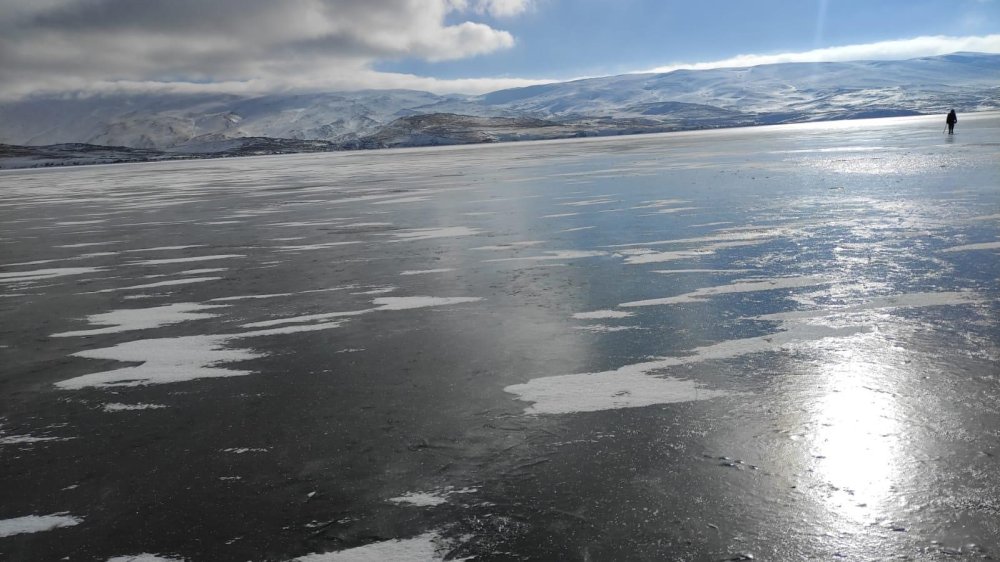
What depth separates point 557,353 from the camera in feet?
13.9

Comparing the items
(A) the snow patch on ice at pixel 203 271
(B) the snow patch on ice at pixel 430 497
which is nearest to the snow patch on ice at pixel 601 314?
(B) the snow patch on ice at pixel 430 497

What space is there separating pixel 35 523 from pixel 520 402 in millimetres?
2147

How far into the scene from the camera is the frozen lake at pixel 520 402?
7.86 feet

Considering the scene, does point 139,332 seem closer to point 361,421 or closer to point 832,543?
point 361,421

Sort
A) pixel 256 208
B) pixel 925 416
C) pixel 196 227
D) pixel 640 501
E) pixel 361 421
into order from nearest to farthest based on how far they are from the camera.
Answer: pixel 640 501 < pixel 925 416 < pixel 361 421 < pixel 196 227 < pixel 256 208

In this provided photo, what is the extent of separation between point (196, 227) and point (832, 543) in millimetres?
11984

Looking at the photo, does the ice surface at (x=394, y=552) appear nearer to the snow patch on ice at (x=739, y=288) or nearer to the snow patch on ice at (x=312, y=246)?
the snow patch on ice at (x=739, y=288)

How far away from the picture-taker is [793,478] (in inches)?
103

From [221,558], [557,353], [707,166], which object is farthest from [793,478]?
[707,166]

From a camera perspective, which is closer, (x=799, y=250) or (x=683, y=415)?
(x=683, y=415)

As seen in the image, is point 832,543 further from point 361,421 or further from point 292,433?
point 292,433

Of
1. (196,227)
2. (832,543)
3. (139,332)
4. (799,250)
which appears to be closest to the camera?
(832,543)

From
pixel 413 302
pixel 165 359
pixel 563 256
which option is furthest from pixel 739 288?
pixel 165 359

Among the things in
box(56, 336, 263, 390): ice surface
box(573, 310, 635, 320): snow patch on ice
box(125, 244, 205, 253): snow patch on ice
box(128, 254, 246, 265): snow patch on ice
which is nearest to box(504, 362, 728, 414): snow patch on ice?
box(573, 310, 635, 320): snow patch on ice
